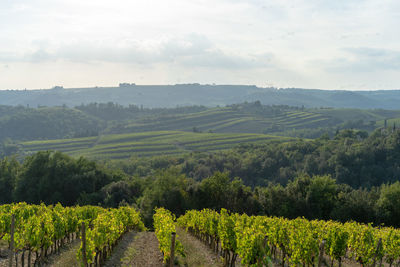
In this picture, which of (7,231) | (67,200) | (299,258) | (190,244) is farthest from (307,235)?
(67,200)

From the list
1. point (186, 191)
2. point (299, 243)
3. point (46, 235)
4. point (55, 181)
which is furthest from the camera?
point (55, 181)

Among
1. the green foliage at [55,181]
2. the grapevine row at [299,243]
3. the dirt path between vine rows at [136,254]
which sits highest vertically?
the grapevine row at [299,243]

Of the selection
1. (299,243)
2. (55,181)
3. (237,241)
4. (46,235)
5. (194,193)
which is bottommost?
(55,181)

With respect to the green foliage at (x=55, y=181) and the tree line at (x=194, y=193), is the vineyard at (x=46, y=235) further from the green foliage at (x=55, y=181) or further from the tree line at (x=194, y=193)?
the green foliage at (x=55, y=181)

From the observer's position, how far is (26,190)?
7431 centimetres

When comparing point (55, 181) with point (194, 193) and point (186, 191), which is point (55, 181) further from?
point (194, 193)

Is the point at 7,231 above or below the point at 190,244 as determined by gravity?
above

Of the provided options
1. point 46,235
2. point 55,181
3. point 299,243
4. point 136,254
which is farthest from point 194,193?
point 299,243

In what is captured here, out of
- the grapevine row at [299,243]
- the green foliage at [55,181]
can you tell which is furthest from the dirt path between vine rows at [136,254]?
the green foliage at [55,181]

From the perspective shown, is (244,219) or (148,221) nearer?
(244,219)

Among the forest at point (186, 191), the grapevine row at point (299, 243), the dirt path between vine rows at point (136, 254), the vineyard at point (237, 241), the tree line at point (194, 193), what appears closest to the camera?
the grapevine row at point (299, 243)

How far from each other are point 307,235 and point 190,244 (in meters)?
14.0

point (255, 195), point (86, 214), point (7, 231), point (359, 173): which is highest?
point (7, 231)

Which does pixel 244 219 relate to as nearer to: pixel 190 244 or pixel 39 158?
pixel 190 244
